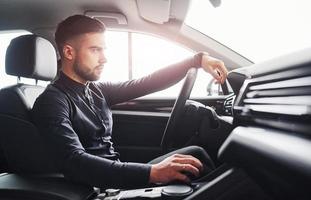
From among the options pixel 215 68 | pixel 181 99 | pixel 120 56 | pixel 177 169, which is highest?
A: pixel 215 68

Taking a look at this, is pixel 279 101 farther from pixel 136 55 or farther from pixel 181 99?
pixel 136 55

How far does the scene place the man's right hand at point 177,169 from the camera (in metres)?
1.22

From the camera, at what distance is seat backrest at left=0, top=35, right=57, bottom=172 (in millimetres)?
1639

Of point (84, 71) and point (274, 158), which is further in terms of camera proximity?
point (84, 71)

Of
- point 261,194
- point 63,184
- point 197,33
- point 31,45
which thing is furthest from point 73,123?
point 197,33

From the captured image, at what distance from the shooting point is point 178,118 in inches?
67.1

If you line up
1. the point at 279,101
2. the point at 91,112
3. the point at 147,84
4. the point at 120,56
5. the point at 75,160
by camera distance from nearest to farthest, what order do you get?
the point at 279,101 → the point at 75,160 → the point at 91,112 → the point at 147,84 → the point at 120,56

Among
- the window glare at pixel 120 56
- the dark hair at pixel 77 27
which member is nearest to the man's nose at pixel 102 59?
the dark hair at pixel 77 27

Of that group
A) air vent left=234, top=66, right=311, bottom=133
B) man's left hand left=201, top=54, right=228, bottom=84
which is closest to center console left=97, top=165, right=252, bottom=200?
air vent left=234, top=66, right=311, bottom=133

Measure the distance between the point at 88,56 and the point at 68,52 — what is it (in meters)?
0.11

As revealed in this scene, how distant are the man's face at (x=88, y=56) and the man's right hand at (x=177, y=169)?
0.80m

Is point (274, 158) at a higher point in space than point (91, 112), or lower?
higher

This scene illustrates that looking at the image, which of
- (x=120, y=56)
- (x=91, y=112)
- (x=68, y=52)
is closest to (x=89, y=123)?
(x=91, y=112)

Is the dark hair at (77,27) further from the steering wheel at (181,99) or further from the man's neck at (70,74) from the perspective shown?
the steering wheel at (181,99)
